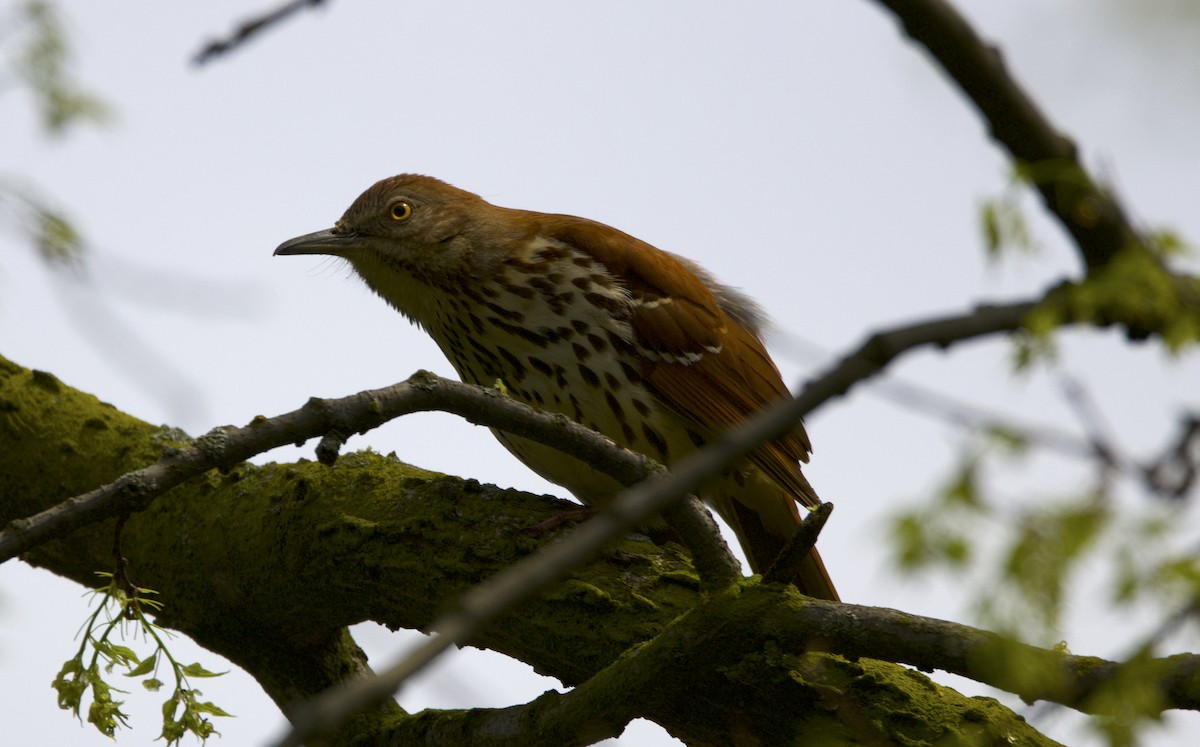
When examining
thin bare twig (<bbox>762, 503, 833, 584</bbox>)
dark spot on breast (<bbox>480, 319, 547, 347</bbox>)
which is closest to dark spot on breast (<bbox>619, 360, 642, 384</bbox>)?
dark spot on breast (<bbox>480, 319, 547, 347</bbox>)

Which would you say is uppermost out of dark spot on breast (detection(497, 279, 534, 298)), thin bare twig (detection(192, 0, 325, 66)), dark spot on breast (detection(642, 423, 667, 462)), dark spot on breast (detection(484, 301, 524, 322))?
dark spot on breast (detection(497, 279, 534, 298))

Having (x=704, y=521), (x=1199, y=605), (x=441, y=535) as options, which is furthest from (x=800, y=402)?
(x=441, y=535)

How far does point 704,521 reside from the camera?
2.69 metres

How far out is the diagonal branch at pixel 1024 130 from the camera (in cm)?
167

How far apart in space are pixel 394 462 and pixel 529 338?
726 millimetres

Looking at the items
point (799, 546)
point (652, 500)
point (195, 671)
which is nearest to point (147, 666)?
point (195, 671)

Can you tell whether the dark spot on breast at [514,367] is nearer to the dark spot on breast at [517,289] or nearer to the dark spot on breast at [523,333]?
the dark spot on breast at [523,333]

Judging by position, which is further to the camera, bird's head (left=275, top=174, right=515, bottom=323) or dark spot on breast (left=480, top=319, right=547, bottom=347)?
bird's head (left=275, top=174, right=515, bottom=323)

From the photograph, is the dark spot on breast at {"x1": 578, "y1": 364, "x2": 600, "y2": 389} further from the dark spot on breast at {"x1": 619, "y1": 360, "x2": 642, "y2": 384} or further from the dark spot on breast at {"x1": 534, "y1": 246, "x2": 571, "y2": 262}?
the dark spot on breast at {"x1": 534, "y1": 246, "x2": 571, "y2": 262}

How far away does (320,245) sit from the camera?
5070 mm

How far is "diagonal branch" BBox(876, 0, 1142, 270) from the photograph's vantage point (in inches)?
65.9

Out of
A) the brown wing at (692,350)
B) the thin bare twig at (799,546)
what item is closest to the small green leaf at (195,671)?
the thin bare twig at (799,546)

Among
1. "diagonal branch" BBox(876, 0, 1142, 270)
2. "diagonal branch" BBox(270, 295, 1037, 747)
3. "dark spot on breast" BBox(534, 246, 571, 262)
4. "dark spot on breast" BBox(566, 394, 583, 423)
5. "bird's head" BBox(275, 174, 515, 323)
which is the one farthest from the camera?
"bird's head" BBox(275, 174, 515, 323)

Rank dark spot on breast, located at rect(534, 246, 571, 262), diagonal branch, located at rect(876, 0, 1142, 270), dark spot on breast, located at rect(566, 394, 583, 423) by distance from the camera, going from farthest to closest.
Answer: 1. dark spot on breast, located at rect(534, 246, 571, 262)
2. dark spot on breast, located at rect(566, 394, 583, 423)
3. diagonal branch, located at rect(876, 0, 1142, 270)
